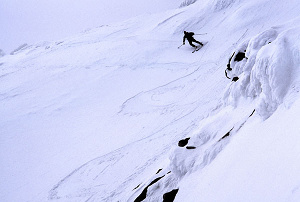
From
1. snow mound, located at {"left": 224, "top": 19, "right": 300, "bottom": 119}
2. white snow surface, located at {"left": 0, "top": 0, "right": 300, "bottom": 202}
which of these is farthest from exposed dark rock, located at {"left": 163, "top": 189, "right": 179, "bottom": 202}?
snow mound, located at {"left": 224, "top": 19, "right": 300, "bottom": 119}

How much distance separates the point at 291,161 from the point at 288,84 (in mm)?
1298

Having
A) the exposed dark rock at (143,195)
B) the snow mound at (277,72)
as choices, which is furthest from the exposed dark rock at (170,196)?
the snow mound at (277,72)

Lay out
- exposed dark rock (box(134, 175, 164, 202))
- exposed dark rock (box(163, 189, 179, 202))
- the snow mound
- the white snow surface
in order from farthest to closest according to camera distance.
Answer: exposed dark rock (box(134, 175, 164, 202)) → exposed dark rock (box(163, 189, 179, 202)) → the snow mound → the white snow surface

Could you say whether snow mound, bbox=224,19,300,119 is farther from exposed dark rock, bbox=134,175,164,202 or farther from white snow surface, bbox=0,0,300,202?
exposed dark rock, bbox=134,175,164,202

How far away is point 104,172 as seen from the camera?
6477 millimetres

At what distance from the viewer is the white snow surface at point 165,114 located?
2951 mm

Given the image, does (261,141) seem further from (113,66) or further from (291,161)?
(113,66)

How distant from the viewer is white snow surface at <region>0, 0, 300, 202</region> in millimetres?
2951

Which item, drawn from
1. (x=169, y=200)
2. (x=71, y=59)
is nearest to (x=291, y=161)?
(x=169, y=200)

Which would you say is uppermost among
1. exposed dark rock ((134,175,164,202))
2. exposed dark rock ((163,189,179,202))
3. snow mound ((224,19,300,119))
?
snow mound ((224,19,300,119))

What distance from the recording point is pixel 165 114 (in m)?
8.20


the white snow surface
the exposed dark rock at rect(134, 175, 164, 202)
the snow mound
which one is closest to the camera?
the white snow surface

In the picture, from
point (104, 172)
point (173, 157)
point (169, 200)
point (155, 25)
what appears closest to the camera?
point (169, 200)

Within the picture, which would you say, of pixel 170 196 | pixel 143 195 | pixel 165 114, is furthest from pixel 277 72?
pixel 165 114
